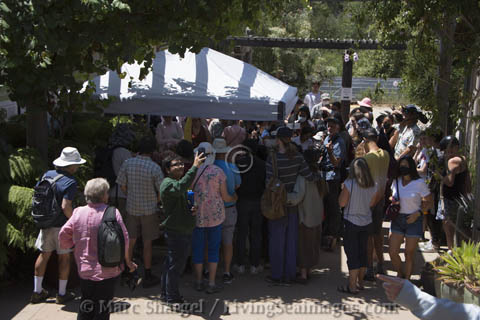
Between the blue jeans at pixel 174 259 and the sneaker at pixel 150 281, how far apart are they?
1.93 feet

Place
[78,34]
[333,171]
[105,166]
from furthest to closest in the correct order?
[333,171], [105,166], [78,34]

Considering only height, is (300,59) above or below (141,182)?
above

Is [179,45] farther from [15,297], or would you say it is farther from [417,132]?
[417,132]

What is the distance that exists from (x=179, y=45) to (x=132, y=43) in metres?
0.61

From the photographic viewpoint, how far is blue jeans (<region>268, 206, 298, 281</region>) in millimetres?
7340

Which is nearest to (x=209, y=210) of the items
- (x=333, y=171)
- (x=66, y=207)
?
(x=66, y=207)

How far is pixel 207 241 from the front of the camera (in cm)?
701

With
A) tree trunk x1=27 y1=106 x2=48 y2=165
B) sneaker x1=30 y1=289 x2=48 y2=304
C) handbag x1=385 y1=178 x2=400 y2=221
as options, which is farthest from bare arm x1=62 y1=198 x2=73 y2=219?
handbag x1=385 y1=178 x2=400 y2=221

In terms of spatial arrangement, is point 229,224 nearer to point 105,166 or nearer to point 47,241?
point 105,166

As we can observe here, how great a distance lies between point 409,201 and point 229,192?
209cm

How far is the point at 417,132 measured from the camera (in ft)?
30.5

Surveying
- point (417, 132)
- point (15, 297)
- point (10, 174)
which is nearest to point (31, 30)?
point (10, 174)

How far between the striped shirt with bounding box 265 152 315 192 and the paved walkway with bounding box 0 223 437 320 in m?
1.25

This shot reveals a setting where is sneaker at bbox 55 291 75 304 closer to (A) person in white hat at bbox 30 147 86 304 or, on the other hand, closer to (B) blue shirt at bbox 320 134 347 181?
(A) person in white hat at bbox 30 147 86 304
